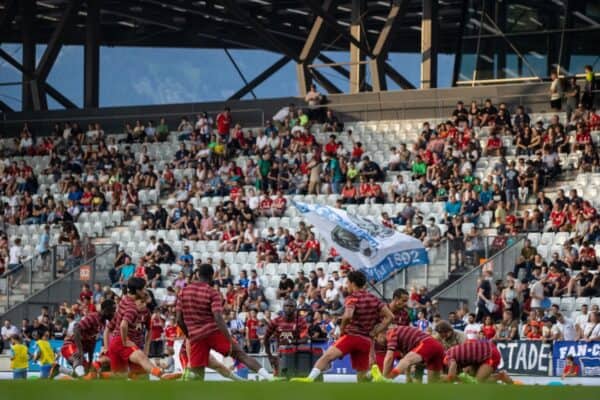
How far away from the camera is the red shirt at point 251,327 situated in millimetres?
27300

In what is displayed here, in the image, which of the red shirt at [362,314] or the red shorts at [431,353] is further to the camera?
the red shorts at [431,353]

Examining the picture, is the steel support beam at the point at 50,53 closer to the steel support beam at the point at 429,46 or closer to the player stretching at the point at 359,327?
the steel support beam at the point at 429,46

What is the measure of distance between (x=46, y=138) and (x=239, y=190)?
844 cm

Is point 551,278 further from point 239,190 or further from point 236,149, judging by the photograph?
point 236,149

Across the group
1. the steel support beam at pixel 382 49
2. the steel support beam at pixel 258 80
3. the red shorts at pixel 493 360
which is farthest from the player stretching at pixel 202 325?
the steel support beam at pixel 258 80

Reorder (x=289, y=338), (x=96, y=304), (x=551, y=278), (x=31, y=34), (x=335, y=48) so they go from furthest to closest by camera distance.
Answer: (x=335, y=48) < (x=31, y=34) < (x=96, y=304) < (x=551, y=278) < (x=289, y=338)

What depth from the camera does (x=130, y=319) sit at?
16.6 m

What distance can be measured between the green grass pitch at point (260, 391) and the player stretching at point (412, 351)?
10949 mm

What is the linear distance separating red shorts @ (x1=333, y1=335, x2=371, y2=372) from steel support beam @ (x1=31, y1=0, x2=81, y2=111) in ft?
97.8

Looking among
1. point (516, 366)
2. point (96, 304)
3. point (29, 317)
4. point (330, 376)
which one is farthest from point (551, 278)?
point (29, 317)

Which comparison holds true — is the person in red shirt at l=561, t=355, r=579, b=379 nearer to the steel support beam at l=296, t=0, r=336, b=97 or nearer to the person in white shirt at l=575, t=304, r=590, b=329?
the person in white shirt at l=575, t=304, r=590, b=329

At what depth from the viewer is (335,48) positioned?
52.6m

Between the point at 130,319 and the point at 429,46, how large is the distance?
964 inches

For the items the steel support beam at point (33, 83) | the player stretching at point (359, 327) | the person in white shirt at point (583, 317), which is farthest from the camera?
the steel support beam at point (33, 83)
